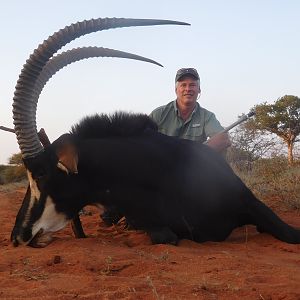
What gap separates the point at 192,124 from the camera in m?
5.36

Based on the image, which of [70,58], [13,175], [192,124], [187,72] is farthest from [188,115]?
[13,175]

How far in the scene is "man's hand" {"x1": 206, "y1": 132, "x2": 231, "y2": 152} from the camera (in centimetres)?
471

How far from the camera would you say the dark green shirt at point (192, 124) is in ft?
17.2

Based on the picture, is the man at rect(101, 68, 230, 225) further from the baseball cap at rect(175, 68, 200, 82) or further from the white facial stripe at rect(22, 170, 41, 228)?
the white facial stripe at rect(22, 170, 41, 228)

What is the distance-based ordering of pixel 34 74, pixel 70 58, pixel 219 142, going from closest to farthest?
pixel 34 74 < pixel 70 58 < pixel 219 142

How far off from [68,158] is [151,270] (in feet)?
3.90

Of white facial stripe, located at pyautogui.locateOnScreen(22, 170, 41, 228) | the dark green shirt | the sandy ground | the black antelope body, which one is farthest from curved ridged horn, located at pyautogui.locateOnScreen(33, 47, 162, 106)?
the dark green shirt

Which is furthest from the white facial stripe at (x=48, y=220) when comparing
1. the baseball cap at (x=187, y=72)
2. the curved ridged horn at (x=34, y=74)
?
the baseball cap at (x=187, y=72)

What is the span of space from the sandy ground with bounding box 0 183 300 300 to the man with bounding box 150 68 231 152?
200cm

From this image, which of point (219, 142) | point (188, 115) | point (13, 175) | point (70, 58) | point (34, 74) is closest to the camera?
point (34, 74)

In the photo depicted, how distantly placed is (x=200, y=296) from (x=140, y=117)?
6.73 ft

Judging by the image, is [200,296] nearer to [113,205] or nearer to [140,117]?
[113,205]

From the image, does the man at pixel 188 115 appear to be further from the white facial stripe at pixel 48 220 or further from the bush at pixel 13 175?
the bush at pixel 13 175

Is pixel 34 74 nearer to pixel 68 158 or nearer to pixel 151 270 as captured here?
pixel 68 158
